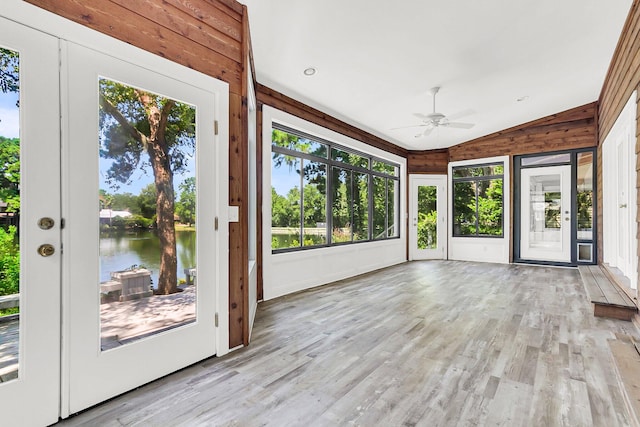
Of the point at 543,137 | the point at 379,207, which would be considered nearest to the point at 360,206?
the point at 379,207

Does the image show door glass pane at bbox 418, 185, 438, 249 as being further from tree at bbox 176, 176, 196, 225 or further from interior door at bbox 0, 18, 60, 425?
interior door at bbox 0, 18, 60, 425

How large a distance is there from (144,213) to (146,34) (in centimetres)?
113

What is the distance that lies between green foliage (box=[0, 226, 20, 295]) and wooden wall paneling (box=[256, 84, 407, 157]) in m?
3.04

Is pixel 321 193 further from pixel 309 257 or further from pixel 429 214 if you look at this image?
pixel 429 214

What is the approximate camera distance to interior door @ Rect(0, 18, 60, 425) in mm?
1551

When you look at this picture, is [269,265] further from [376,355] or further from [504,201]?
[504,201]

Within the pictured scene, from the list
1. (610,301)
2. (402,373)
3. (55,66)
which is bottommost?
(402,373)

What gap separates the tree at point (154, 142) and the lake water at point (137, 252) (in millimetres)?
43

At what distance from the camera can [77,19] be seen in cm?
176

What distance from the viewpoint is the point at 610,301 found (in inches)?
131

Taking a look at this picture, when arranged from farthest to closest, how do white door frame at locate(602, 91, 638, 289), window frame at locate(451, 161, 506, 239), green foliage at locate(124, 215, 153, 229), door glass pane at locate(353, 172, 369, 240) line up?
window frame at locate(451, 161, 506, 239) < door glass pane at locate(353, 172, 369, 240) < white door frame at locate(602, 91, 638, 289) < green foliage at locate(124, 215, 153, 229)

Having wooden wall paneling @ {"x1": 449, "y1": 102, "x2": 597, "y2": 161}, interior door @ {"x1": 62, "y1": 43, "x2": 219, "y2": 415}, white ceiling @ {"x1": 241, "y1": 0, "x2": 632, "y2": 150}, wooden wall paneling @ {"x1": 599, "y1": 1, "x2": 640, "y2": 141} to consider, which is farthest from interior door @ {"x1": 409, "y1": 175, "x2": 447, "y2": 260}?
interior door @ {"x1": 62, "y1": 43, "x2": 219, "y2": 415}

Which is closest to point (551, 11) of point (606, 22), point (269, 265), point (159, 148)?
point (606, 22)

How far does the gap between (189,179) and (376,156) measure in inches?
194
